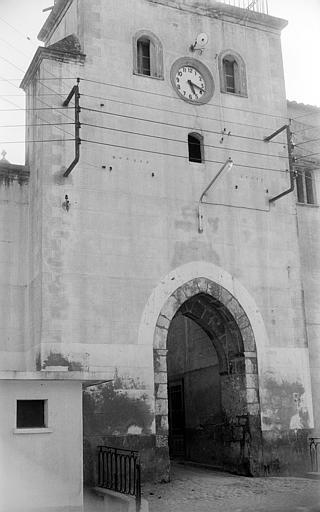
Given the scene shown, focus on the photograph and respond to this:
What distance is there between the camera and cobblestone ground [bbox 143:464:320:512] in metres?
14.0

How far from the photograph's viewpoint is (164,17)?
19.6 meters

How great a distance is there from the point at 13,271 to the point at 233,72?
8.61 metres

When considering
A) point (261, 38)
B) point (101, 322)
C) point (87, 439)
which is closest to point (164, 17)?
point (261, 38)

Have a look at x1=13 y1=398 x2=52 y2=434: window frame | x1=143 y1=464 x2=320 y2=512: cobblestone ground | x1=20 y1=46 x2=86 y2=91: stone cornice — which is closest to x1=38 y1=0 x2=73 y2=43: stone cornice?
x1=20 y1=46 x2=86 y2=91: stone cornice

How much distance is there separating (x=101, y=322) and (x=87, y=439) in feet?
8.78

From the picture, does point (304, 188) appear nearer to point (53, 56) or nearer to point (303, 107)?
point (303, 107)

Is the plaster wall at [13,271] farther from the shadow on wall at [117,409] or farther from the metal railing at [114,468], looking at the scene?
the metal railing at [114,468]

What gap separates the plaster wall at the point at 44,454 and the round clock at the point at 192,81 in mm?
9504

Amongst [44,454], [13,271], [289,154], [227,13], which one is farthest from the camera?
[227,13]

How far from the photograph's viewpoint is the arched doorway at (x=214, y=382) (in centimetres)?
1792

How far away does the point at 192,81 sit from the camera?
19.6m

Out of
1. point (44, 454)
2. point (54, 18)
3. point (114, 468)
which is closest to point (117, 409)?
point (114, 468)

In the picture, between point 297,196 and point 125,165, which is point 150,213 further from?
point 297,196

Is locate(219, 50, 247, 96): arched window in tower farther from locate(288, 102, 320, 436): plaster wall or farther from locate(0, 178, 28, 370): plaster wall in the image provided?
locate(0, 178, 28, 370): plaster wall
